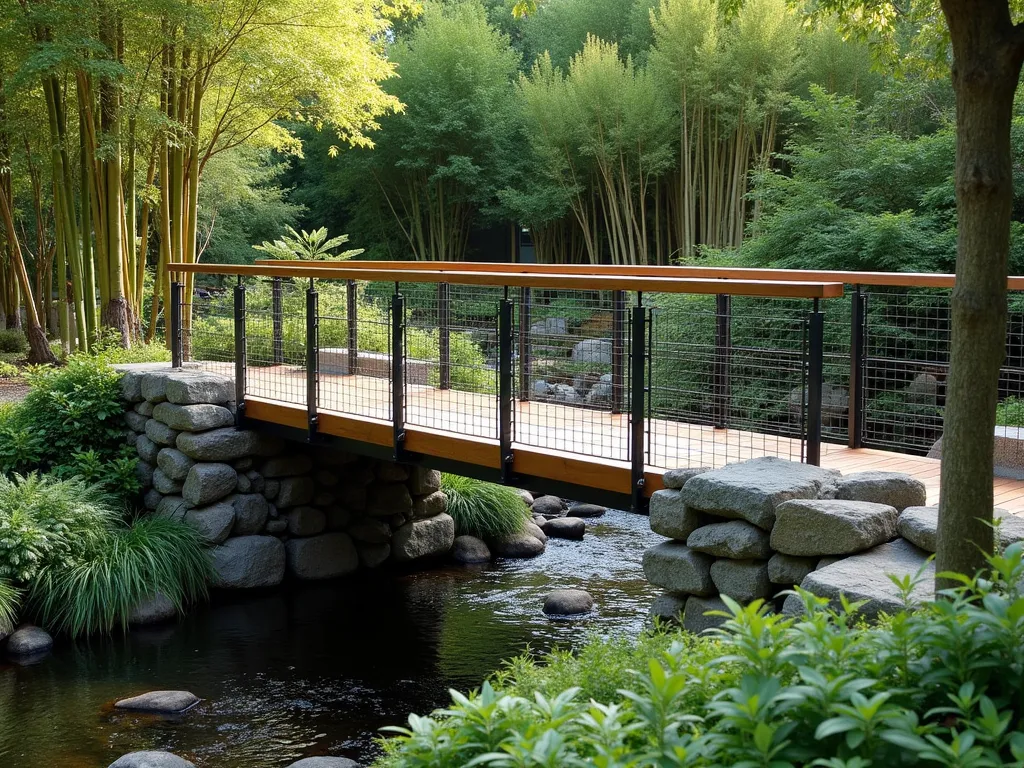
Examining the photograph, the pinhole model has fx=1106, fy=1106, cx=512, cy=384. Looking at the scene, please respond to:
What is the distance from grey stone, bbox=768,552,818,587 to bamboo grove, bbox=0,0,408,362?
7.31 m

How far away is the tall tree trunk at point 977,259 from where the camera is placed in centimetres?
269

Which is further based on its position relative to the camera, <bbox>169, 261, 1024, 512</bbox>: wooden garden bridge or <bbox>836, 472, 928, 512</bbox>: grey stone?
<bbox>169, 261, 1024, 512</bbox>: wooden garden bridge

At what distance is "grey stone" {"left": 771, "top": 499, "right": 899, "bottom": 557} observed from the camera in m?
3.92

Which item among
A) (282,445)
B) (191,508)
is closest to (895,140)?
(282,445)

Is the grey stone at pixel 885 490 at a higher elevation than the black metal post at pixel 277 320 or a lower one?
lower

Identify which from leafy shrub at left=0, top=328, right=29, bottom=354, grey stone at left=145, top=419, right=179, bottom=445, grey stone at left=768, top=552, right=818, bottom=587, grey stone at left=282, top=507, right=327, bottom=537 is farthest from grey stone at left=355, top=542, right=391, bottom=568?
leafy shrub at left=0, top=328, right=29, bottom=354

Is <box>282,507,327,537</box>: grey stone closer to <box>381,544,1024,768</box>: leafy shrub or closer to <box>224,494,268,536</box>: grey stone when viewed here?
<box>224,494,268,536</box>: grey stone

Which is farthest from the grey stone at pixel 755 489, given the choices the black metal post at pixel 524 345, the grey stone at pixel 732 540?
the black metal post at pixel 524 345

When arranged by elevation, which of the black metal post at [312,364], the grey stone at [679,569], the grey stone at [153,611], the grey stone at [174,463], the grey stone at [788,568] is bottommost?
the grey stone at [153,611]

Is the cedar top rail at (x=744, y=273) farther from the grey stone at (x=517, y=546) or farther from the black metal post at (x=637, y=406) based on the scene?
the grey stone at (x=517, y=546)

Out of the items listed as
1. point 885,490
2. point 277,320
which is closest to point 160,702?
point 885,490

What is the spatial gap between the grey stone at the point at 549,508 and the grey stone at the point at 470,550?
51.2 inches

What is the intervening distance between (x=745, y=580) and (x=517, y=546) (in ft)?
15.0

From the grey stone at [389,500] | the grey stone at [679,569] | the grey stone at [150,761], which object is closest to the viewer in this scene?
the grey stone at [679,569]
